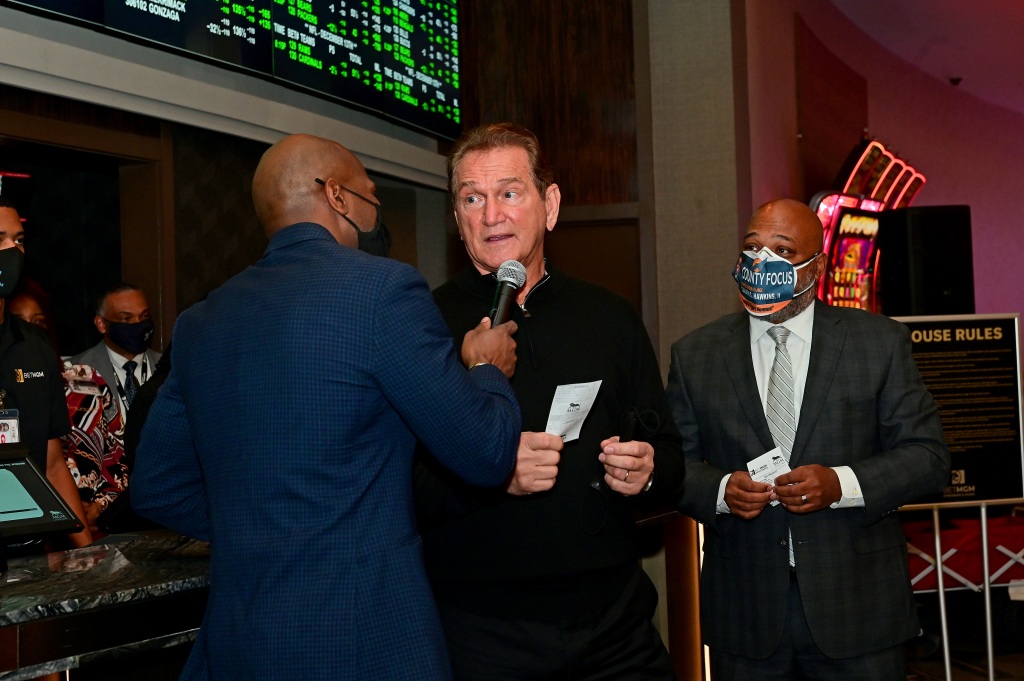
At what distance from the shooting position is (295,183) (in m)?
1.80

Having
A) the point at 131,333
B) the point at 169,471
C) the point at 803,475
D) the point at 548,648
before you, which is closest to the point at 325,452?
the point at 169,471

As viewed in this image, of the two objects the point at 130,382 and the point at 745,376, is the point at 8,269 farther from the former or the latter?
the point at 745,376

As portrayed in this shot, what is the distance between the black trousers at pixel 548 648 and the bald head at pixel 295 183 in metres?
0.80

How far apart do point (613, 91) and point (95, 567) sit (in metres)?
5.58

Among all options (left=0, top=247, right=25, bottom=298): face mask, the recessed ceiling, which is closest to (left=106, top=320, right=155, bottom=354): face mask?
(left=0, top=247, right=25, bottom=298): face mask

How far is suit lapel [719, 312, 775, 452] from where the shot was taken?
2.64 m

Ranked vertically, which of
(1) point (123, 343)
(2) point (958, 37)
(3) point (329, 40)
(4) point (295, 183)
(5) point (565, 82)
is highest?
(2) point (958, 37)

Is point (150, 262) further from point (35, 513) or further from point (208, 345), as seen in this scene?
point (208, 345)

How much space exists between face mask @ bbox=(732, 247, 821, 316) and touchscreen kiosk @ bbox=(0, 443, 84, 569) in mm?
1736

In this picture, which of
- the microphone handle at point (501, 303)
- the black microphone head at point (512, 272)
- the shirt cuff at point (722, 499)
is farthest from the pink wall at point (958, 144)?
the microphone handle at point (501, 303)

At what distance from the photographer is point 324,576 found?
5.01ft

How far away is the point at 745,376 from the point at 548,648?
1.07 m

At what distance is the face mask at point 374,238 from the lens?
190 cm

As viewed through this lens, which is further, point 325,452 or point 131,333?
point 131,333
